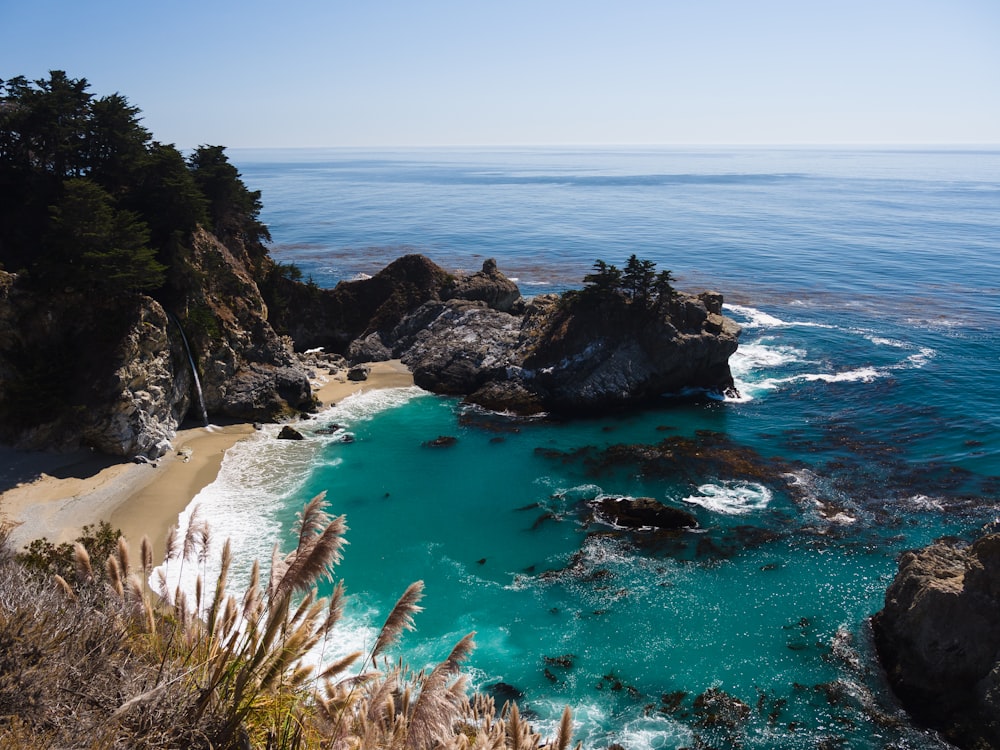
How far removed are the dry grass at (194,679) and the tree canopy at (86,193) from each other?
2738 cm

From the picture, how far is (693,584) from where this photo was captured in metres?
23.7

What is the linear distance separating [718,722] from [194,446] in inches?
1108

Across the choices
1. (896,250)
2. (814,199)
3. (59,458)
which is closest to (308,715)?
(59,458)

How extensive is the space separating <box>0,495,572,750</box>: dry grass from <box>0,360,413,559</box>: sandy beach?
17789 mm

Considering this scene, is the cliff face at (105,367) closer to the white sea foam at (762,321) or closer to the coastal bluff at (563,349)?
the coastal bluff at (563,349)

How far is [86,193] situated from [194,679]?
103 ft

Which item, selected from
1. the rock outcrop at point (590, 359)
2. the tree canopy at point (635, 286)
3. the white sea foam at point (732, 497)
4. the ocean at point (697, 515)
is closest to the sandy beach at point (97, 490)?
the ocean at point (697, 515)

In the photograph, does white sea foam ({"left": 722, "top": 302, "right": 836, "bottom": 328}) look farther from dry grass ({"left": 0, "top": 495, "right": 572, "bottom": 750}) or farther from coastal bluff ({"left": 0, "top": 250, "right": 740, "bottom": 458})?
dry grass ({"left": 0, "top": 495, "right": 572, "bottom": 750})

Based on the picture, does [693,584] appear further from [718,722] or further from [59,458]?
[59,458]

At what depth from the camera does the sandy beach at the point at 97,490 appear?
24641 millimetres

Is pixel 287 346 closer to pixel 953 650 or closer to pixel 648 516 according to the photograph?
pixel 648 516

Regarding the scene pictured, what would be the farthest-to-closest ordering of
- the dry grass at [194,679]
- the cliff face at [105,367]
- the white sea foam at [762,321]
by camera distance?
the white sea foam at [762,321]
the cliff face at [105,367]
the dry grass at [194,679]

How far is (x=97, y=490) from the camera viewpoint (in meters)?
27.3

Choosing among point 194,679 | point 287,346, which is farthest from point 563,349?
point 194,679
